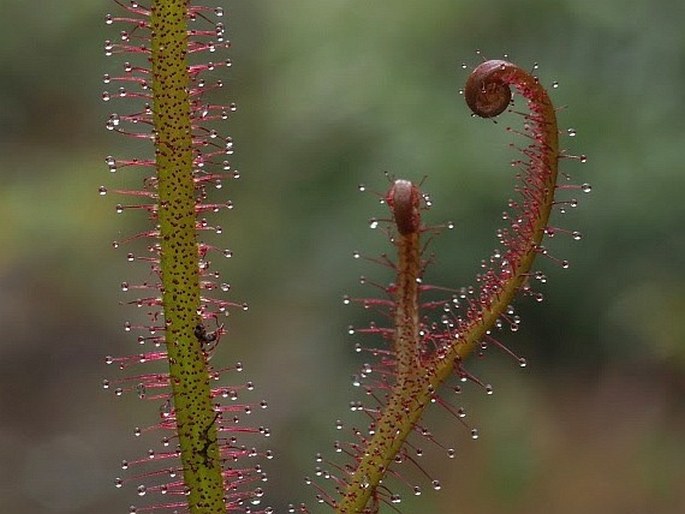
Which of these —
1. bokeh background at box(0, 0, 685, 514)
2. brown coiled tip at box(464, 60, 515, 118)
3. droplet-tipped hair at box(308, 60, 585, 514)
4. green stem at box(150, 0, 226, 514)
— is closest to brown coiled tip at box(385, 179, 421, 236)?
droplet-tipped hair at box(308, 60, 585, 514)

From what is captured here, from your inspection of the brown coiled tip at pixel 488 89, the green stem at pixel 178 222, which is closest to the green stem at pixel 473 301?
the brown coiled tip at pixel 488 89

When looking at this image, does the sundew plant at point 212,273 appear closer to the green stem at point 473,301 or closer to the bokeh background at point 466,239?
the green stem at point 473,301

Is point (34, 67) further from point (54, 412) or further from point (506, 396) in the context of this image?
point (506, 396)

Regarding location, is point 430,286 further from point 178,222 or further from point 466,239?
point 466,239

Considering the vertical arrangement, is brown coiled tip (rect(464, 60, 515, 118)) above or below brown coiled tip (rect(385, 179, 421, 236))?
above

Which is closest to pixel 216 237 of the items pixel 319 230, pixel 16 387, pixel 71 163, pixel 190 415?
pixel 71 163

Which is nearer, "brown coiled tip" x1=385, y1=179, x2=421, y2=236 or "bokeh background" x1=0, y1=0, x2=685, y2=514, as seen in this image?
"brown coiled tip" x1=385, y1=179, x2=421, y2=236

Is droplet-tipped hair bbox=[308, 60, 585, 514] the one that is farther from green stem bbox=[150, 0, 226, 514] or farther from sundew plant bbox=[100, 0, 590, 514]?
green stem bbox=[150, 0, 226, 514]
